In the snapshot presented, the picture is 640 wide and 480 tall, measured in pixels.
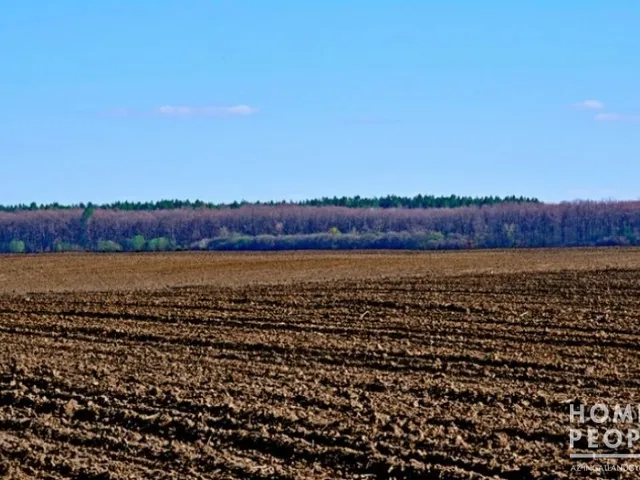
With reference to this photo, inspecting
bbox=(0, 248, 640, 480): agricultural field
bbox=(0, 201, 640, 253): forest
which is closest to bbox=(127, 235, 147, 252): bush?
bbox=(0, 201, 640, 253): forest

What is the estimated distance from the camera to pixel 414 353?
16781 mm

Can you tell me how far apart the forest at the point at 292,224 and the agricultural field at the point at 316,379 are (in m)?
67.9

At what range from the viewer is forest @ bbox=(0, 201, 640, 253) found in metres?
102

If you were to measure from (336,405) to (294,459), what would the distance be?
2208 mm

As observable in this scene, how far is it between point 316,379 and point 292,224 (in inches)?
4260

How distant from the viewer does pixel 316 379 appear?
46.8 ft

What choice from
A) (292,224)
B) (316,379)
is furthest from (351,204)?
(316,379)

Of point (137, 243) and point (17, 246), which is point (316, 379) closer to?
point (137, 243)

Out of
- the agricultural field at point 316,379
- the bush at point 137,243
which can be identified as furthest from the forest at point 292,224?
the agricultural field at point 316,379

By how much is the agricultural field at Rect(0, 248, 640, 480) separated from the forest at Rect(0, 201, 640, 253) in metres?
67.9

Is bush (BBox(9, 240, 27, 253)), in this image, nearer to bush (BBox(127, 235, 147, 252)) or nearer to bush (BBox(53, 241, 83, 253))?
bush (BBox(53, 241, 83, 253))

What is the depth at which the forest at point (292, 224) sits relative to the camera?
10156cm

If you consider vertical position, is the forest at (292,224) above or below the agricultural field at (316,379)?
above

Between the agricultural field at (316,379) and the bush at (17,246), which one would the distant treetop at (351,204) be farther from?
the agricultural field at (316,379)
